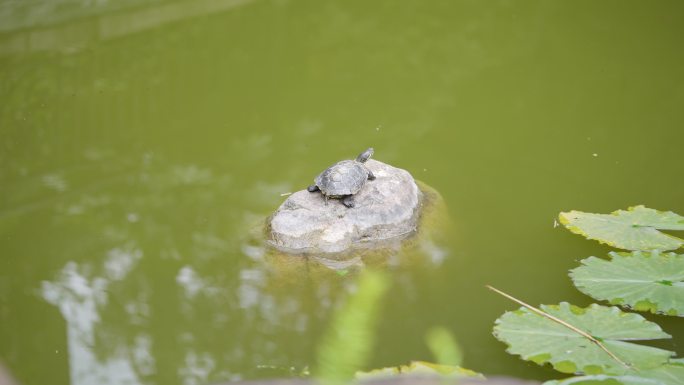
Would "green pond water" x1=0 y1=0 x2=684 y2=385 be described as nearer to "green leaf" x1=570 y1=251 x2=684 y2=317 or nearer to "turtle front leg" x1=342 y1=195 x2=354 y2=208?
"green leaf" x1=570 y1=251 x2=684 y2=317

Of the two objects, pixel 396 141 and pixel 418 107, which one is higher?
pixel 418 107

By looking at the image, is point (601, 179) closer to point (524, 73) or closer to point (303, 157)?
point (524, 73)

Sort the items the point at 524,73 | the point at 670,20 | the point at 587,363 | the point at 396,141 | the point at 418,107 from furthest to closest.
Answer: the point at 670,20, the point at 524,73, the point at 418,107, the point at 396,141, the point at 587,363

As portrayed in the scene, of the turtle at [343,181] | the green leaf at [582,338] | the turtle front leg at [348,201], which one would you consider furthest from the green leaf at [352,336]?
the turtle front leg at [348,201]

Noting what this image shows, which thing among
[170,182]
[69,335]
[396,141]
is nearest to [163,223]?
[170,182]

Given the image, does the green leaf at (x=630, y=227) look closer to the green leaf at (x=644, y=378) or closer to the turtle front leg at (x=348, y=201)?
the green leaf at (x=644, y=378)

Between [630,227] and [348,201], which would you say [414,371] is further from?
[630,227]

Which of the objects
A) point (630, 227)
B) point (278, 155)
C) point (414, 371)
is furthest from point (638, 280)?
point (278, 155)
